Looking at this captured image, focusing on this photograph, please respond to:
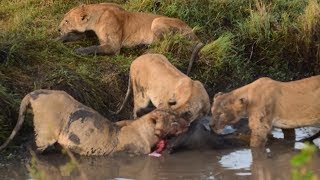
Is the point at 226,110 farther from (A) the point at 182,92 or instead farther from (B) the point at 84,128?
(B) the point at 84,128

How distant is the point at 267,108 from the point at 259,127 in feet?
0.68

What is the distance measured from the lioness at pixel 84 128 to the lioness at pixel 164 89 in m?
0.27

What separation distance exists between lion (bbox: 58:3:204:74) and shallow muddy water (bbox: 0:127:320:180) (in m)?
2.78

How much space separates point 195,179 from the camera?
6.25 metres

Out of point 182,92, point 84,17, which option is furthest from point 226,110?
point 84,17

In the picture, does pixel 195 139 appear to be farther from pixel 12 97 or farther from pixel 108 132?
pixel 12 97

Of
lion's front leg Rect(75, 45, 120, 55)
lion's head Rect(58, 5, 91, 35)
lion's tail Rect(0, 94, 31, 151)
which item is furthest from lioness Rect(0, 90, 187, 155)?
lion's head Rect(58, 5, 91, 35)

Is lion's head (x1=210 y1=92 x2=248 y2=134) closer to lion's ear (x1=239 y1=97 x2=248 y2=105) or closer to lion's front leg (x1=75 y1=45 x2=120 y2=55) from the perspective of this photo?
lion's ear (x1=239 y1=97 x2=248 y2=105)

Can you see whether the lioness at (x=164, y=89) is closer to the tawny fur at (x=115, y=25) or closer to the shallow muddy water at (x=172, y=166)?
the shallow muddy water at (x=172, y=166)

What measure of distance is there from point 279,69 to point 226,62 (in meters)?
0.87

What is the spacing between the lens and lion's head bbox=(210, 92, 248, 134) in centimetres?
732

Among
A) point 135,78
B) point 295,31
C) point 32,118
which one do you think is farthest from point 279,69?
point 32,118

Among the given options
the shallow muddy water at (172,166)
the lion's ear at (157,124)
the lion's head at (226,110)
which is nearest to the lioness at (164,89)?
the lion's head at (226,110)

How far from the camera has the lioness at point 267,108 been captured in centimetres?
729
